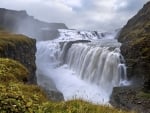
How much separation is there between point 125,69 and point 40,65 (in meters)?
34.7

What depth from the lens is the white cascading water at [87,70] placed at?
169 ft

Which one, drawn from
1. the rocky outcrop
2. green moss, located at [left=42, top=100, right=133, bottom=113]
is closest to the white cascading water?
the rocky outcrop

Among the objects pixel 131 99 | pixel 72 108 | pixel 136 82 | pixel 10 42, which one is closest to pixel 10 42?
pixel 10 42

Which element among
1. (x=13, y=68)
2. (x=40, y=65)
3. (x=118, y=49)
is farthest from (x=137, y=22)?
(x=13, y=68)

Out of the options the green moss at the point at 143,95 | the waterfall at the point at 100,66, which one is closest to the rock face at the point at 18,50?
the green moss at the point at 143,95

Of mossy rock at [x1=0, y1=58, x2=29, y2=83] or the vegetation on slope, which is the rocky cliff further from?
mossy rock at [x1=0, y1=58, x2=29, y2=83]

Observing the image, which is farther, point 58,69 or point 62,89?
point 58,69

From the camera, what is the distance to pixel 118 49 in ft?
193

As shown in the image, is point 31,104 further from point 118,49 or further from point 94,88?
point 118,49

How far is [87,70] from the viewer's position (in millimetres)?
61344

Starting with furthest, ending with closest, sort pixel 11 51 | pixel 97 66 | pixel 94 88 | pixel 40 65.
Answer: pixel 40 65
pixel 97 66
pixel 94 88
pixel 11 51

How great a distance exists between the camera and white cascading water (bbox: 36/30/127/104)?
51.7m

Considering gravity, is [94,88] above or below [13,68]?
below

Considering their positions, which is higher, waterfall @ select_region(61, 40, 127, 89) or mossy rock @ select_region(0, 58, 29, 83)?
mossy rock @ select_region(0, 58, 29, 83)
